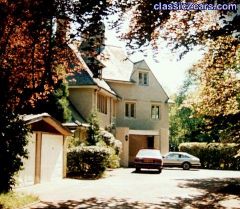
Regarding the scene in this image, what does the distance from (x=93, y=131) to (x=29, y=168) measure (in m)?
12.2

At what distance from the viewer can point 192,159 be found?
37.0 metres

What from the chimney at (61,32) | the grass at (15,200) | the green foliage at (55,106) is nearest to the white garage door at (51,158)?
the green foliage at (55,106)

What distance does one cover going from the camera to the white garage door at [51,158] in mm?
20898

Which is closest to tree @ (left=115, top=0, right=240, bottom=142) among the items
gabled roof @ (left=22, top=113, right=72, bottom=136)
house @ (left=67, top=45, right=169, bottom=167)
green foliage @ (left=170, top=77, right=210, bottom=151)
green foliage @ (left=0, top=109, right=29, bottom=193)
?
green foliage @ (left=0, top=109, right=29, bottom=193)

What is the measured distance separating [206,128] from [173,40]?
322cm

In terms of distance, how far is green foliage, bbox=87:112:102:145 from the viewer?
3100 cm

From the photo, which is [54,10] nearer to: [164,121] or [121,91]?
[121,91]

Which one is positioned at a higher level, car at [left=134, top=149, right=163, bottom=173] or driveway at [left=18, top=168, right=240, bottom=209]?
car at [left=134, top=149, right=163, bottom=173]

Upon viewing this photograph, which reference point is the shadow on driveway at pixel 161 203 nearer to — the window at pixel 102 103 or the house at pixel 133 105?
the window at pixel 102 103

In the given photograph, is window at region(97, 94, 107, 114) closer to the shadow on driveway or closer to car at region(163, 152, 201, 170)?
car at region(163, 152, 201, 170)

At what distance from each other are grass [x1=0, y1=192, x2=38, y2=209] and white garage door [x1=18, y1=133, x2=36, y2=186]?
3512mm

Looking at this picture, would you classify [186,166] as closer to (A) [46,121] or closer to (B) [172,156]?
(B) [172,156]

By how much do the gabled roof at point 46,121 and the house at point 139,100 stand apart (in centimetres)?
1714

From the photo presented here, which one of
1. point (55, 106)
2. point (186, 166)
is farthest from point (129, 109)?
point (55, 106)
